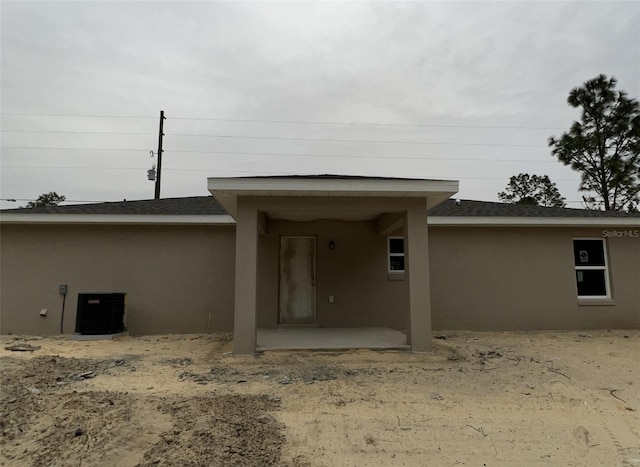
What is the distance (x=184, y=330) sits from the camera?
8.23 m

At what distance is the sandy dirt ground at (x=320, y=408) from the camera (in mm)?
2805

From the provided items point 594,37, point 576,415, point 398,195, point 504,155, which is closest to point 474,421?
point 576,415

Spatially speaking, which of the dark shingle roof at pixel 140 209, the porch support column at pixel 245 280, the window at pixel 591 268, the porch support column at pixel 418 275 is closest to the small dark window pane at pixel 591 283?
the window at pixel 591 268

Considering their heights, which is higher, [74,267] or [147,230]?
[147,230]

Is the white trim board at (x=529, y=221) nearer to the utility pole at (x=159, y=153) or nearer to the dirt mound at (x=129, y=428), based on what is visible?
the dirt mound at (x=129, y=428)

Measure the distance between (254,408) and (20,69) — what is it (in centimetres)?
1096

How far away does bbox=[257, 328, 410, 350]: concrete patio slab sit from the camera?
6188 millimetres

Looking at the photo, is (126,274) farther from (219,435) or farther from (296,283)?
(219,435)

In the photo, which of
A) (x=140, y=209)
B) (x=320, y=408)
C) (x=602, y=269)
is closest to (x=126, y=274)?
(x=140, y=209)

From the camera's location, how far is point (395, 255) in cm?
886

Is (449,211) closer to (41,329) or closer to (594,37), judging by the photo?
(594,37)

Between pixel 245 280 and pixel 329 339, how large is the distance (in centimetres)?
207

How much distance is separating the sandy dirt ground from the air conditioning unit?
127 centimetres

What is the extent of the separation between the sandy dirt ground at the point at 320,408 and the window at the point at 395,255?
2.95 metres
